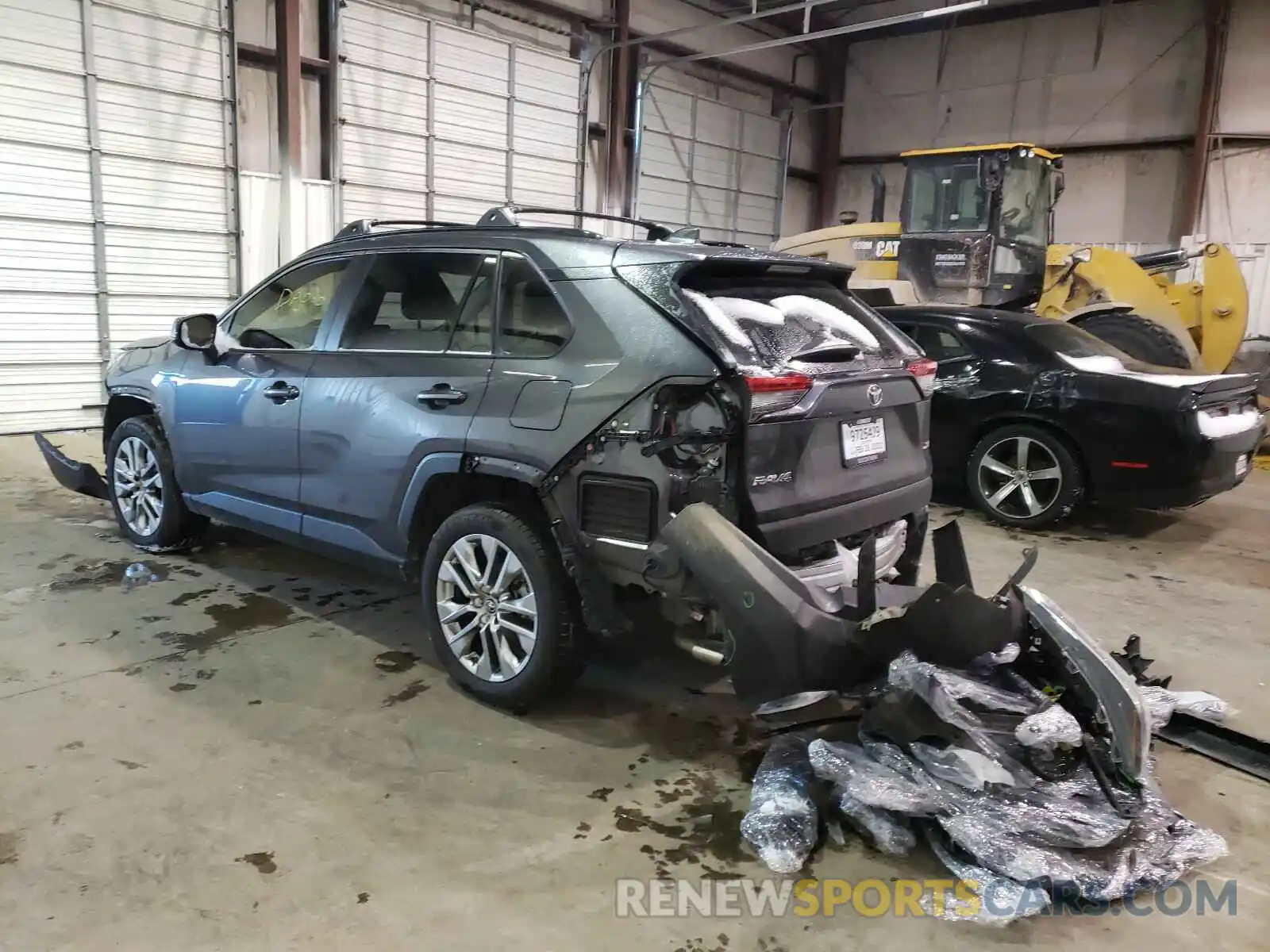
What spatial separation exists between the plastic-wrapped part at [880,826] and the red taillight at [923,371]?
161 cm

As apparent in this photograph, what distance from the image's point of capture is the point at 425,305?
11.8 feet

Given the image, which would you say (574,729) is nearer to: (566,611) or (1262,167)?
(566,611)

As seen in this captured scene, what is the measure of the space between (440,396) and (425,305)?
0.51m

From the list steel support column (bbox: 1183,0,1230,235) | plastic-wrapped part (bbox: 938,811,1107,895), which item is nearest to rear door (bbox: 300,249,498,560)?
plastic-wrapped part (bbox: 938,811,1107,895)

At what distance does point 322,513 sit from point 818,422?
2130mm

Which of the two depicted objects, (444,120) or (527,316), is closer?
(527,316)

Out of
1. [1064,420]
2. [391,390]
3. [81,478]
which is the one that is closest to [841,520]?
[391,390]

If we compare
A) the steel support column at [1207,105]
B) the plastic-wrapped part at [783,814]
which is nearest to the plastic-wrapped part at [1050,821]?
the plastic-wrapped part at [783,814]

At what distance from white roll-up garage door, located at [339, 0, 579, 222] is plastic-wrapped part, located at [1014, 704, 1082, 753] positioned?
10522mm

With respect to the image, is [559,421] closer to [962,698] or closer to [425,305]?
[425,305]

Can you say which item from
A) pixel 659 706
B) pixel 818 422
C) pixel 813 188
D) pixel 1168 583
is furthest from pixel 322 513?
pixel 813 188

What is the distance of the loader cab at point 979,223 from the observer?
1042 cm

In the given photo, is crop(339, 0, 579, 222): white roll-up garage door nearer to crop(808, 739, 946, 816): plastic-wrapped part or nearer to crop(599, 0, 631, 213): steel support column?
crop(599, 0, 631, 213): steel support column

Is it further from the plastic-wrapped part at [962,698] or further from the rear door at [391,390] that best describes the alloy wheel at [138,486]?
the plastic-wrapped part at [962,698]
